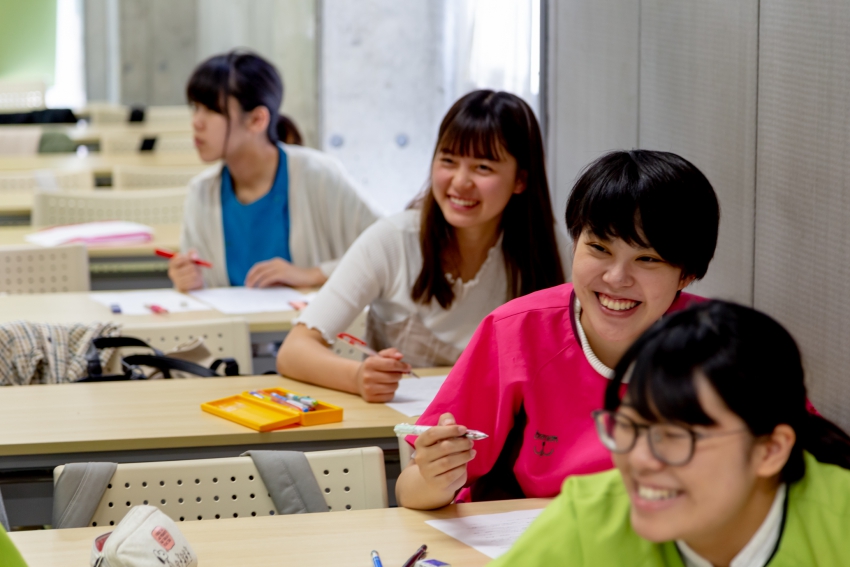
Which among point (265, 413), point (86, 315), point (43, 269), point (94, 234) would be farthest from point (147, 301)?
point (265, 413)

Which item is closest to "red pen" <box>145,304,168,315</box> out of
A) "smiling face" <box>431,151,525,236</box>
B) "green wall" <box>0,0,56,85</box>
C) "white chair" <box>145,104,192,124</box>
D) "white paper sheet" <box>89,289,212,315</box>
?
"white paper sheet" <box>89,289,212,315</box>

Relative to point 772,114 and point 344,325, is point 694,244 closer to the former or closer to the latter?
point 772,114

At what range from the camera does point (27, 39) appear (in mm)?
7645

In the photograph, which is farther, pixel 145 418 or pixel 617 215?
pixel 145 418

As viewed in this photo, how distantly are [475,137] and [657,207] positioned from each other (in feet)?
2.74

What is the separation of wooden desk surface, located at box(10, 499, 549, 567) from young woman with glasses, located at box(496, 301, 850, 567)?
0.45 metres

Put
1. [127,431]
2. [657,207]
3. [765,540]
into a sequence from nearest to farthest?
[765,540]
[657,207]
[127,431]

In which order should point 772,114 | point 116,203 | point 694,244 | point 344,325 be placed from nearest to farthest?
point 694,244, point 772,114, point 344,325, point 116,203

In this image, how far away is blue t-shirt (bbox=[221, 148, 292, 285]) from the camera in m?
3.40

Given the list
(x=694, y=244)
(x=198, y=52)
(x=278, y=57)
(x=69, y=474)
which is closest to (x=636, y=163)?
(x=694, y=244)

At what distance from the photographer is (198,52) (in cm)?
866

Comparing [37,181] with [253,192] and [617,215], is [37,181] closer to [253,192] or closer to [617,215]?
[253,192]

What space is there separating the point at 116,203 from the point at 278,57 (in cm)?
233

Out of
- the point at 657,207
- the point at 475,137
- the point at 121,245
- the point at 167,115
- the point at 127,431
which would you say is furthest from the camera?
the point at 167,115
